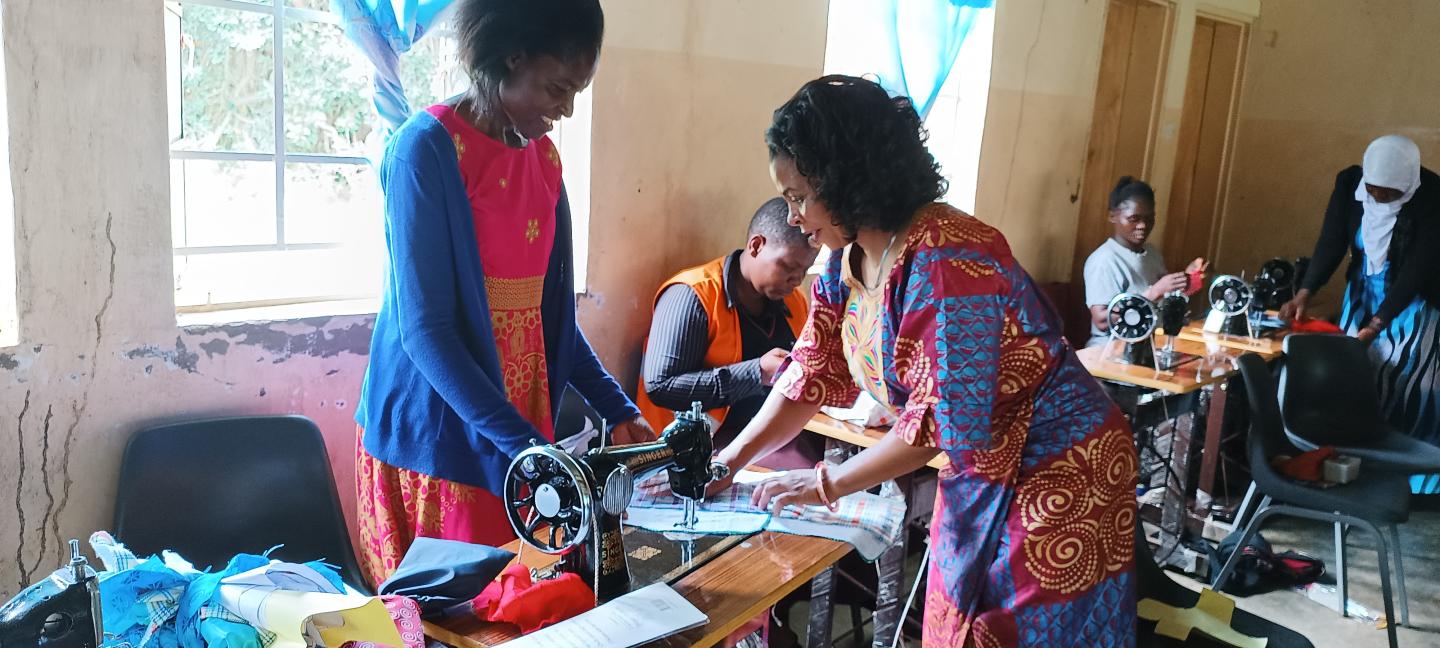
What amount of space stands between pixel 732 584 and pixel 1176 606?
109 centimetres

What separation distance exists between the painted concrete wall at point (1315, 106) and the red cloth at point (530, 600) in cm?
590

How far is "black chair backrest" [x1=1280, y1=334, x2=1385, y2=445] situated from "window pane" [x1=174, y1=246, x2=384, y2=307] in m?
3.03

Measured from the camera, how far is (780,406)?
184cm

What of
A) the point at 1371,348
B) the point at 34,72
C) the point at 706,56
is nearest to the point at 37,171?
the point at 34,72

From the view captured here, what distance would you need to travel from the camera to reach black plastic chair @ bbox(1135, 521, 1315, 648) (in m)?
2.04

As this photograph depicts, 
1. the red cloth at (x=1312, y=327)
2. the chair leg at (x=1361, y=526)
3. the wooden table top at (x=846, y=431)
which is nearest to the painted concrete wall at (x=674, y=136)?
the wooden table top at (x=846, y=431)

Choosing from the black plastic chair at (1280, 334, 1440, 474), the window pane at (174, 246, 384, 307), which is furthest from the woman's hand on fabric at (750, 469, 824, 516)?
the black plastic chair at (1280, 334, 1440, 474)

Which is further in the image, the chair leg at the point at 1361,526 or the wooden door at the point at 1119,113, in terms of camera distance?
the wooden door at the point at 1119,113

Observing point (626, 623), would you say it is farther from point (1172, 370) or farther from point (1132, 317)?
point (1172, 370)

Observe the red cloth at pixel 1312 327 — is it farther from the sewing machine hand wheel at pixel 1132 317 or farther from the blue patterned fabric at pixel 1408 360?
the sewing machine hand wheel at pixel 1132 317

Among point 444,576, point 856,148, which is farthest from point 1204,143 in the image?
point 444,576

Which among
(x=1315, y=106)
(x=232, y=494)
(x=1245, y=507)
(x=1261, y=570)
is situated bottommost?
(x=1261, y=570)

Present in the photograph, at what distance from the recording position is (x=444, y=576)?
1353 millimetres

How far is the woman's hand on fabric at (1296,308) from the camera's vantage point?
4.55 meters
